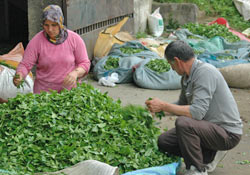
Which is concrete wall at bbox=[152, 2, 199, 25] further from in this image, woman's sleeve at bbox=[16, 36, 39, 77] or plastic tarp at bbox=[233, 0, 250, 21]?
woman's sleeve at bbox=[16, 36, 39, 77]

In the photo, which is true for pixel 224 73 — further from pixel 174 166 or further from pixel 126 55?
pixel 174 166

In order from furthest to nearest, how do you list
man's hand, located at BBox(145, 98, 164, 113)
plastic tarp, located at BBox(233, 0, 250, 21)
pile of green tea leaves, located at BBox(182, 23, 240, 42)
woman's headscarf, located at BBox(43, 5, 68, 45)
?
plastic tarp, located at BBox(233, 0, 250, 21)
pile of green tea leaves, located at BBox(182, 23, 240, 42)
woman's headscarf, located at BBox(43, 5, 68, 45)
man's hand, located at BBox(145, 98, 164, 113)

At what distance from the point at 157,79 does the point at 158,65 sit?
30cm

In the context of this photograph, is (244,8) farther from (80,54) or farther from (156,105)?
(156,105)

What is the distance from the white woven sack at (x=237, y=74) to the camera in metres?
7.97

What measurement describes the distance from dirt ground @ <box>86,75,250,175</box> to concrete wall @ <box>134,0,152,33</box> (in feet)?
14.5

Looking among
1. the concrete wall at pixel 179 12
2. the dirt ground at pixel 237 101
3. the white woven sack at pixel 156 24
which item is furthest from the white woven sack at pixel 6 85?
the concrete wall at pixel 179 12

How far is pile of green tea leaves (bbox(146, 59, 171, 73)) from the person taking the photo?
7755mm

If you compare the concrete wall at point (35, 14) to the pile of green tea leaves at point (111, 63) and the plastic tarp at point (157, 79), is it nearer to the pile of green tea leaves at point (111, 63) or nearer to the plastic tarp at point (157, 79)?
the pile of green tea leaves at point (111, 63)

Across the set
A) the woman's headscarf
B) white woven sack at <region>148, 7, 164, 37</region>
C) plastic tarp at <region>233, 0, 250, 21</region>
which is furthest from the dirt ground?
plastic tarp at <region>233, 0, 250, 21</region>

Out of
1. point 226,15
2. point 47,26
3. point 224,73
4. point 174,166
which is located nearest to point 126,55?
point 224,73

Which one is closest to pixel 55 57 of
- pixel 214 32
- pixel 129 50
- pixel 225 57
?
pixel 129 50

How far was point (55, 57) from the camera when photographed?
4660 millimetres

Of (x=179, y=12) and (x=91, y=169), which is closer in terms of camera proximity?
(x=91, y=169)
